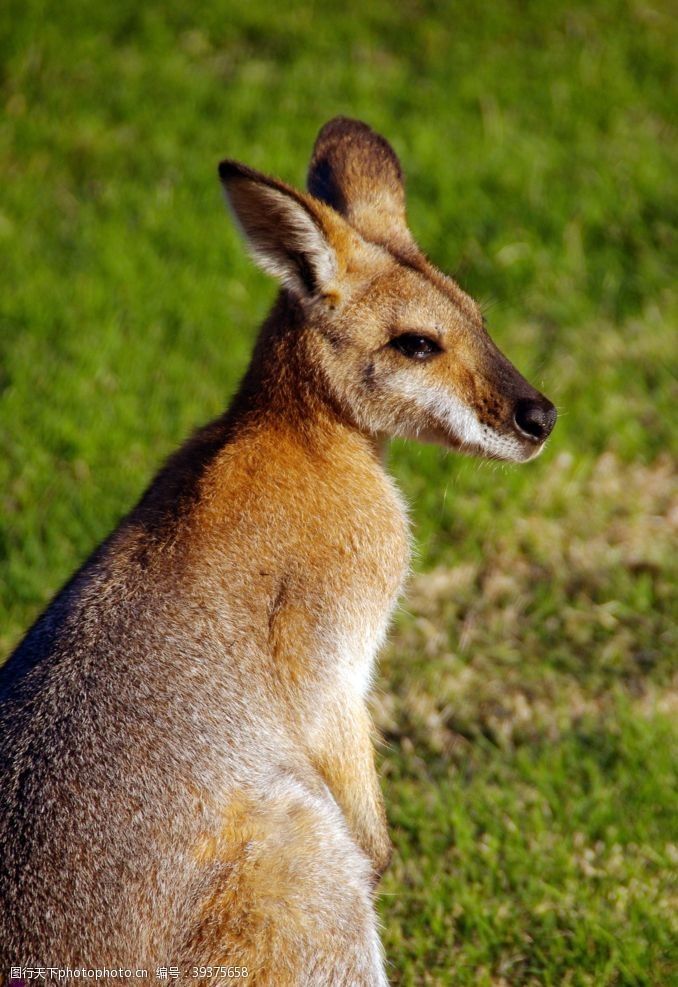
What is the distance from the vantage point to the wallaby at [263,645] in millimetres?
3043

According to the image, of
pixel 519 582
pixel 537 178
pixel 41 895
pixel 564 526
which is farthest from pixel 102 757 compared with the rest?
pixel 537 178

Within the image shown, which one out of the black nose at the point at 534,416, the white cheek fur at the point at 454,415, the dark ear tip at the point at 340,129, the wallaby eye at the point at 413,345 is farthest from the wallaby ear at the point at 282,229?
the dark ear tip at the point at 340,129

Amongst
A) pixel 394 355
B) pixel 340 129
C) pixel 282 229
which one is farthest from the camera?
pixel 340 129

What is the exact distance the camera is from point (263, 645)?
3533 mm

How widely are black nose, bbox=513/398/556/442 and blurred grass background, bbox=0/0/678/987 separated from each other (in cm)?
140

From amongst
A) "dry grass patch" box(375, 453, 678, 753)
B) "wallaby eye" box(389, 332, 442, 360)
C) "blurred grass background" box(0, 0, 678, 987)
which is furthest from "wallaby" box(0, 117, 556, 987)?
"dry grass patch" box(375, 453, 678, 753)

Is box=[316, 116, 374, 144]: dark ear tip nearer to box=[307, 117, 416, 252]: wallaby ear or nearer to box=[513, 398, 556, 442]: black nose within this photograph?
box=[307, 117, 416, 252]: wallaby ear

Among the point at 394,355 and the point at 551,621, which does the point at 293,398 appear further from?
the point at 551,621

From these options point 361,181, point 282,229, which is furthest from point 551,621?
point 282,229

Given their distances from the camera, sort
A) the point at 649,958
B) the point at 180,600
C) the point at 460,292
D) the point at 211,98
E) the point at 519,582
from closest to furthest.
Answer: the point at 180,600 → the point at 649,958 → the point at 460,292 → the point at 519,582 → the point at 211,98

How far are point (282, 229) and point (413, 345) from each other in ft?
1.85

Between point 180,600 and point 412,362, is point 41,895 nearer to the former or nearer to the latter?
point 180,600

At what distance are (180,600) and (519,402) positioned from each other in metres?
1.31

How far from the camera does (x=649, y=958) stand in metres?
3.94
